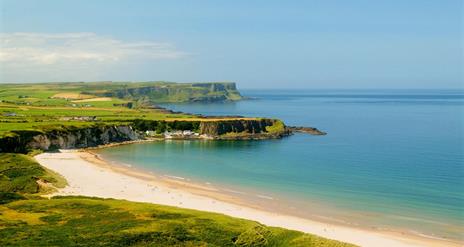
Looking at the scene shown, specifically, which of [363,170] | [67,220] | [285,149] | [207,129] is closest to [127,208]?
[67,220]

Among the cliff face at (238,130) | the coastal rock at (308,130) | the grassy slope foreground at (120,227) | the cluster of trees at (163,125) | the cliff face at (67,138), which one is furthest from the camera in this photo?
the coastal rock at (308,130)

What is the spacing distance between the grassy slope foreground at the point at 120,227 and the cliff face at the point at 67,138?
3616 cm

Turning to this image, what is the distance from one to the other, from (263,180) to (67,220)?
34.8 metres

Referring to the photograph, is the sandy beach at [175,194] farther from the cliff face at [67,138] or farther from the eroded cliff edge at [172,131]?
the eroded cliff edge at [172,131]

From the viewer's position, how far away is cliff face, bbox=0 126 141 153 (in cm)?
7326

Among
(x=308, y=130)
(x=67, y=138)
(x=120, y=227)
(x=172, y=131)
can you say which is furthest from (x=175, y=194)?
(x=308, y=130)

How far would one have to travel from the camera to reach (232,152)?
314 feet

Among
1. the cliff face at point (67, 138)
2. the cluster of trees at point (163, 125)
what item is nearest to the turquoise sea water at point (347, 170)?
the cliff face at point (67, 138)

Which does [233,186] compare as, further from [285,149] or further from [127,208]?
[285,149]

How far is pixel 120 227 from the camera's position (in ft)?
106

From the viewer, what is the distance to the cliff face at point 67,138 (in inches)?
2884

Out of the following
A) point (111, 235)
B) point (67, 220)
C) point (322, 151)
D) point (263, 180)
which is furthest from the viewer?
point (322, 151)

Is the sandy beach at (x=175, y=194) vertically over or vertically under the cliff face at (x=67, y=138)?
under

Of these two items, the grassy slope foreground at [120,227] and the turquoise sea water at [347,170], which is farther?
the turquoise sea water at [347,170]
